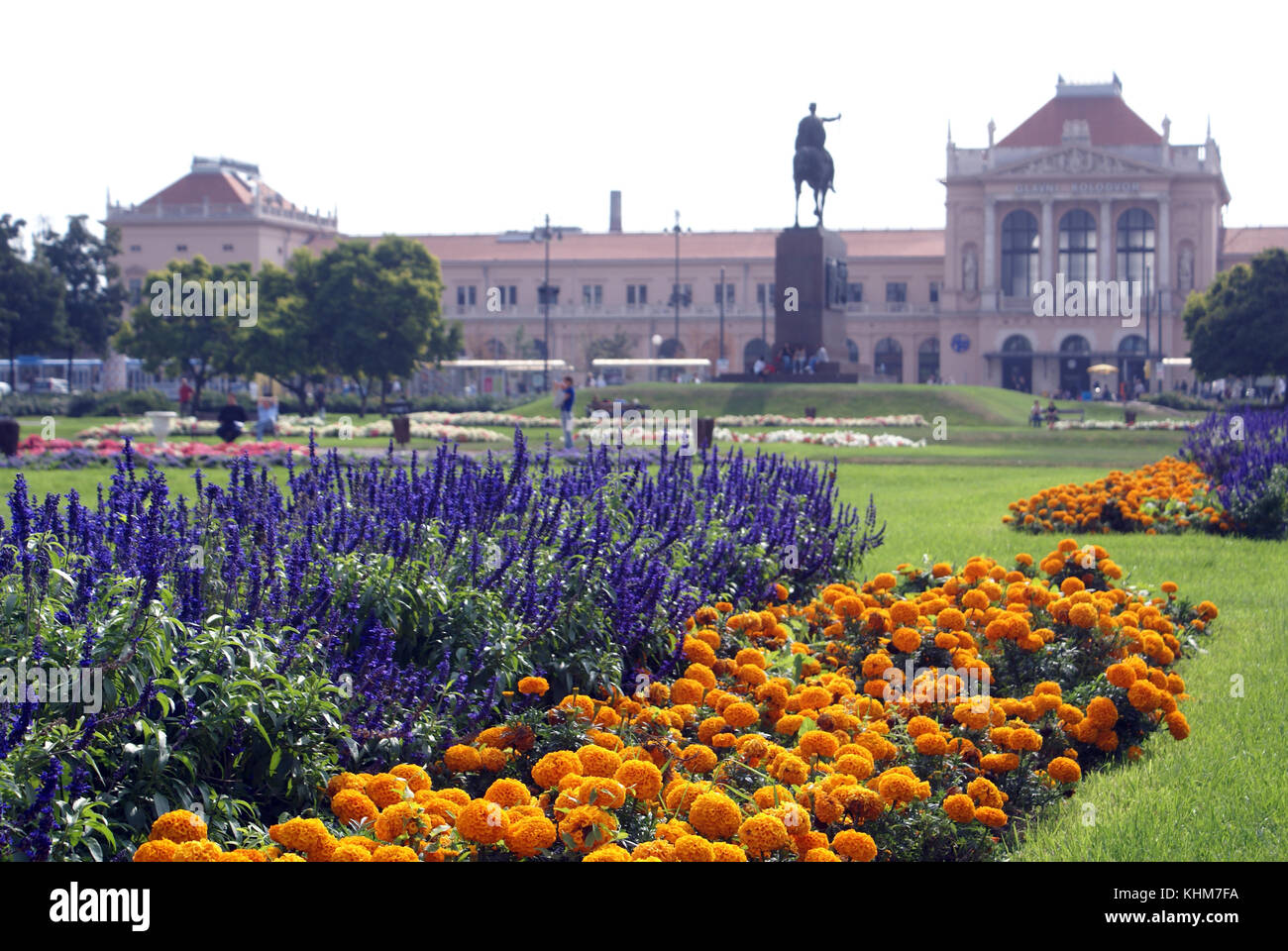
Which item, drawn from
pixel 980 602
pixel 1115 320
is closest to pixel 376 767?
pixel 980 602

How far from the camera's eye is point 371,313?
5497 centimetres

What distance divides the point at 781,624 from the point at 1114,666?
205 cm

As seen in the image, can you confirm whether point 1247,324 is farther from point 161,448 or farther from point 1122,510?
point 1122,510

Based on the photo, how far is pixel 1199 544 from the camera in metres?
11.8

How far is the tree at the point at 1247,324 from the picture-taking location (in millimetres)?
54688

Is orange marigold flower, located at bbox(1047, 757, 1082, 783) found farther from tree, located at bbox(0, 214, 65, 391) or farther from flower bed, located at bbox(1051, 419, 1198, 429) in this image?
tree, located at bbox(0, 214, 65, 391)

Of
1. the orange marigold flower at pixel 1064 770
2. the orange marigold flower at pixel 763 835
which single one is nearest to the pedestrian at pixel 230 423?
the orange marigold flower at pixel 1064 770

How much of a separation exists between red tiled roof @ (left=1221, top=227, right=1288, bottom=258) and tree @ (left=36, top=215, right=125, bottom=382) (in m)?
69.3

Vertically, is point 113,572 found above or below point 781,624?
above

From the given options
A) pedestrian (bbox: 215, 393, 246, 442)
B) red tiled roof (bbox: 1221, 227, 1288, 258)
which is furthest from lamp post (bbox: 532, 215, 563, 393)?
red tiled roof (bbox: 1221, 227, 1288, 258)

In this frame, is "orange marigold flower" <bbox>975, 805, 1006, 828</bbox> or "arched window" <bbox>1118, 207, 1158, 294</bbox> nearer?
"orange marigold flower" <bbox>975, 805, 1006, 828</bbox>

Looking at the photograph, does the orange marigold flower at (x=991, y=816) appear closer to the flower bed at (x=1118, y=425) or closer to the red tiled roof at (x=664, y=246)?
the flower bed at (x=1118, y=425)

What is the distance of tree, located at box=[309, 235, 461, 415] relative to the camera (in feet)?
180
